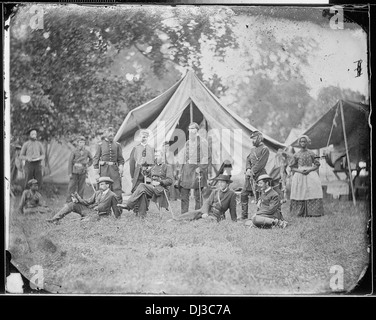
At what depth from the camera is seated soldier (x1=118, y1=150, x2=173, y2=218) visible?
3.45 m

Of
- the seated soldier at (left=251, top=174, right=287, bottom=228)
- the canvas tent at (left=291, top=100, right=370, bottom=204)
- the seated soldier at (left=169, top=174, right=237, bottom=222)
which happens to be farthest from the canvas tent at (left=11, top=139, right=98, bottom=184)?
the canvas tent at (left=291, top=100, right=370, bottom=204)

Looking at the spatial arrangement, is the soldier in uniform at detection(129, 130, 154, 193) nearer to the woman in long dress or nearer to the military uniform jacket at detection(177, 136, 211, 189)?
the military uniform jacket at detection(177, 136, 211, 189)

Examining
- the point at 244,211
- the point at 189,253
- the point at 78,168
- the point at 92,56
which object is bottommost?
the point at 189,253

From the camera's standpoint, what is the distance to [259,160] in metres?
3.45

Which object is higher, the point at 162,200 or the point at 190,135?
the point at 190,135

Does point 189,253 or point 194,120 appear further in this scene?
point 194,120

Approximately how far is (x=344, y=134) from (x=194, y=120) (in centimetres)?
103

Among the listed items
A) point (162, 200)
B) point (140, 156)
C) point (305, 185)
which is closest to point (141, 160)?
point (140, 156)

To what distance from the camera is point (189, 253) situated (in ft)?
11.1

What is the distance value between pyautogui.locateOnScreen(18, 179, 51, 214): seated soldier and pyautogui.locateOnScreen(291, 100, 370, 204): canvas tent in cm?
185

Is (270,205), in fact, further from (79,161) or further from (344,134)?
(79,161)

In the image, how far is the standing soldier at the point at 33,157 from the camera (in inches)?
134
